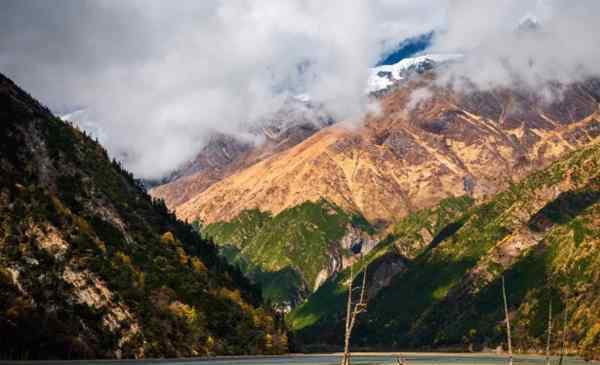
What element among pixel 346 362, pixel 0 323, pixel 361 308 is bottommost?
pixel 346 362

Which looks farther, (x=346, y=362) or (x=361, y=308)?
(x=346, y=362)

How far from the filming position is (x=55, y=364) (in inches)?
7520

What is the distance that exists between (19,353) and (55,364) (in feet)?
44.9

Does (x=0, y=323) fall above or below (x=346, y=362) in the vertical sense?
above

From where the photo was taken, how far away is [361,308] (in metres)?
77.6

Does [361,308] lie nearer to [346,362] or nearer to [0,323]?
[346,362]

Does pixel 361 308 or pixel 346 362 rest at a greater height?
pixel 361 308

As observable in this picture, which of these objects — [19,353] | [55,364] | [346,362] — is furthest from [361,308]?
[19,353]

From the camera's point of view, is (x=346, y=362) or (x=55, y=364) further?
(x=55, y=364)

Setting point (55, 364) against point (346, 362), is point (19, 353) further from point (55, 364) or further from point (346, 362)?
point (346, 362)

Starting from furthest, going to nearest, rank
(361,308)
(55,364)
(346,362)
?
(55,364)
(346,362)
(361,308)

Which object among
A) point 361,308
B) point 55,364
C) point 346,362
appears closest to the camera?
point 361,308

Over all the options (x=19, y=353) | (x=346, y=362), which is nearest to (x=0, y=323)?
(x=19, y=353)

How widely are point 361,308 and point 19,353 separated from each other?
473 feet
